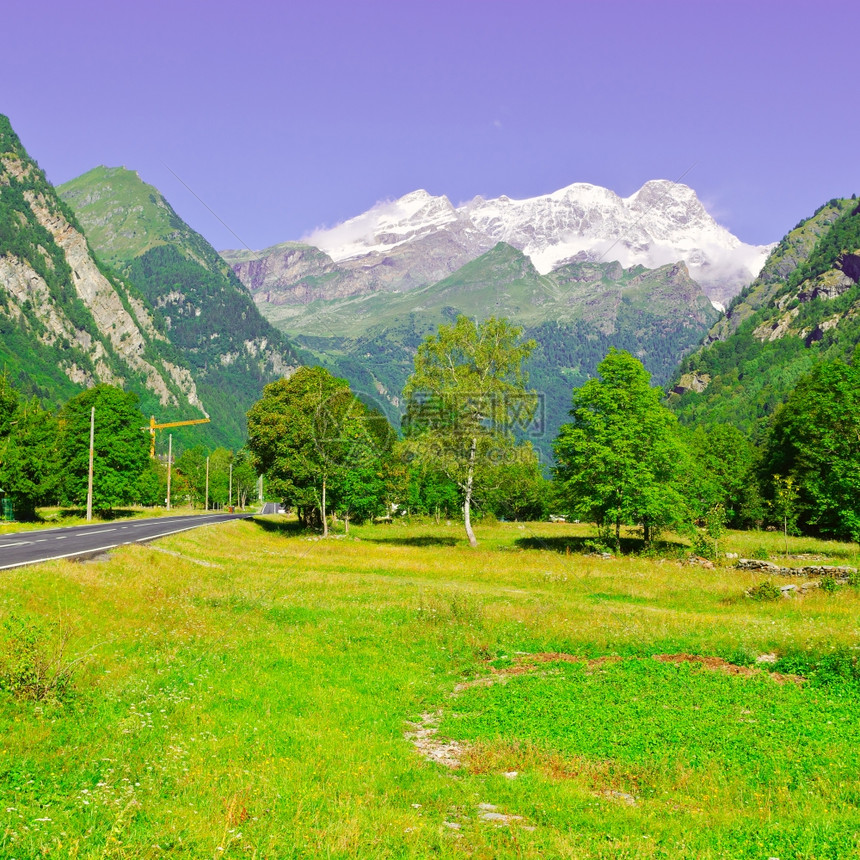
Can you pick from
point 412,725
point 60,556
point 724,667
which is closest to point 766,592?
point 724,667

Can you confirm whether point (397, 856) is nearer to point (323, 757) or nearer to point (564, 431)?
point (323, 757)

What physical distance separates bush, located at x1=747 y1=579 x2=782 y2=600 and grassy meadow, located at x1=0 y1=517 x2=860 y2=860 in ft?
4.70

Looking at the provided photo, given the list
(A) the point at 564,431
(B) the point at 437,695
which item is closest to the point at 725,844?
(B) the point at 437,695

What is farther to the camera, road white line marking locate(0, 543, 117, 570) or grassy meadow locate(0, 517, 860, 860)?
road white line marking locate(0, 543, 117, 570)

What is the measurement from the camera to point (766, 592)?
110 feet

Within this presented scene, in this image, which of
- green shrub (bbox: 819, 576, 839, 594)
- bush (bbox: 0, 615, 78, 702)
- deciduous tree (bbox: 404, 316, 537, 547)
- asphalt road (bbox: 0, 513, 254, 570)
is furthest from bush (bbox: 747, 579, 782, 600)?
asphalt road (bbox: 0, 513, 254, 570)

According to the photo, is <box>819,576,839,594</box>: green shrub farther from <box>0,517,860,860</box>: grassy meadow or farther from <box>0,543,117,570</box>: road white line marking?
<box>0,543,117,570</box>: road white line marking

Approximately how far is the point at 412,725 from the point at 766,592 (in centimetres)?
2385

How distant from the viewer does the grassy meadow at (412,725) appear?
10383mm

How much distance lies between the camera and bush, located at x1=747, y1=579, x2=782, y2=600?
33.3 m

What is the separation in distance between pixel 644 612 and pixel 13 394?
62.1m

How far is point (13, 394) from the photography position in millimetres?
65812

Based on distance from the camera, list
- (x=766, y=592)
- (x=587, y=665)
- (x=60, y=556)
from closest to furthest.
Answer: (x=587, y=665)
(x=60, y=556)
(x=766, y=592)

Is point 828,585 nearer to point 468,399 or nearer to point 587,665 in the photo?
point 587,665
